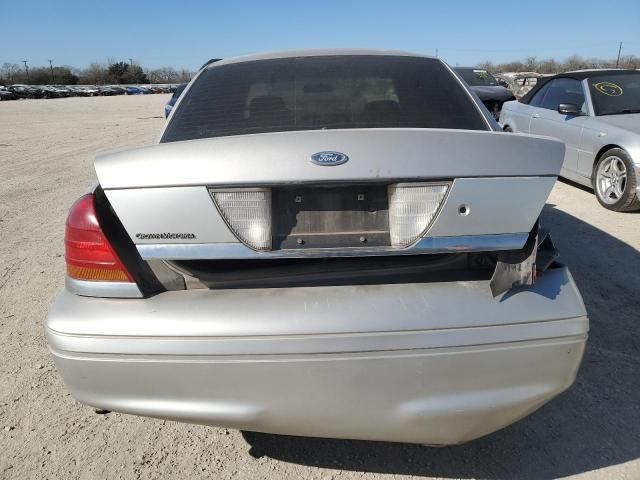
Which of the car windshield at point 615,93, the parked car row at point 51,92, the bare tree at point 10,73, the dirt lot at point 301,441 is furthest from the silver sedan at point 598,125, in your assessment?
the bare tree at point 10,73

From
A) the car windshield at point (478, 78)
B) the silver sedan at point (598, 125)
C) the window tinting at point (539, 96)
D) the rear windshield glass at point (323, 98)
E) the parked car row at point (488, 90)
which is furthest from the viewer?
the car windshield at point (478, 78)

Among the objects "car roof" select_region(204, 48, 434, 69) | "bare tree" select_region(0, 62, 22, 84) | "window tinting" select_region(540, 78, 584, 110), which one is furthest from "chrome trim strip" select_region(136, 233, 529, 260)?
"bare tree" select_region(0, 62, 22, 84)

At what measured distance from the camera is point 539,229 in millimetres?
1788

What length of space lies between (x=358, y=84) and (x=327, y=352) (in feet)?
4.64

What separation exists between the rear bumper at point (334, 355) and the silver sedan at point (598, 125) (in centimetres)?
477

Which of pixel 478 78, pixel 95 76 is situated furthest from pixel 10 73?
pixel 478 78

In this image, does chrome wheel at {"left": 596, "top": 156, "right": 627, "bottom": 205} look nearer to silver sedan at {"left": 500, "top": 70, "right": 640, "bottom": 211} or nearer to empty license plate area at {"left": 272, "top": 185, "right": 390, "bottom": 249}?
silver sedan at {"left": 500, "top": 70, "right": 640, "bottom": 211}

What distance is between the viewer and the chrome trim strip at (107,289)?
1.72 metres

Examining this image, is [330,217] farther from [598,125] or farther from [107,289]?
[598,125]

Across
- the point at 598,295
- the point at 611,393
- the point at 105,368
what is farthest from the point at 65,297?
the point at 598,295

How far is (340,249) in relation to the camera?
1.66 m

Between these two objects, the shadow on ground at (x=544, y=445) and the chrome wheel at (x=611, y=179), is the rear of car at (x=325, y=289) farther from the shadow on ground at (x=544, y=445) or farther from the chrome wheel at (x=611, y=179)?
the chrome wheel at (x=611, y=179)

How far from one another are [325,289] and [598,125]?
573 centimetres

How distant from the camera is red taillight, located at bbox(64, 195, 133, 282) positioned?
1727mm
